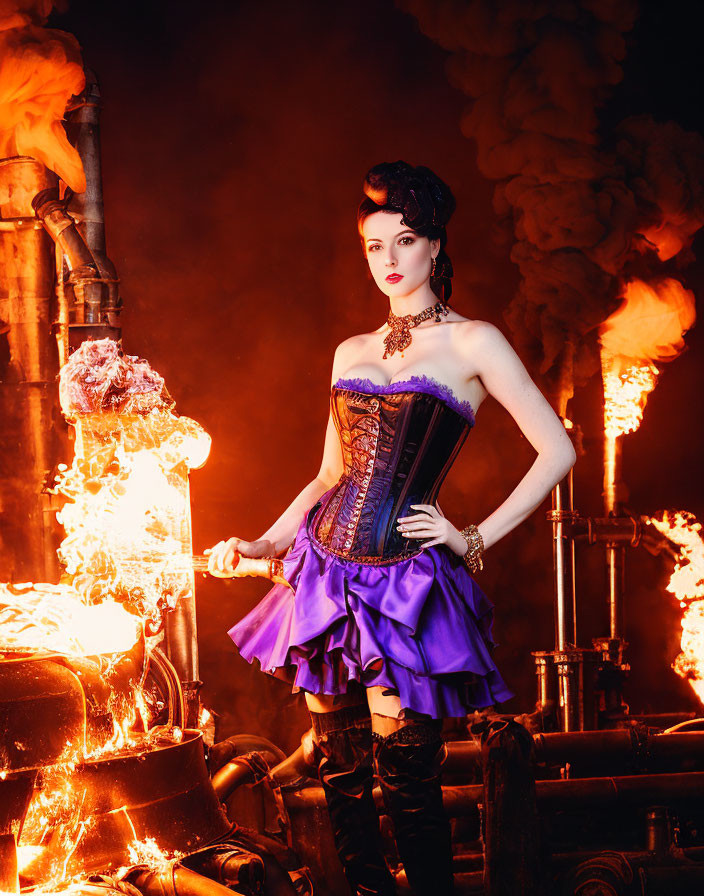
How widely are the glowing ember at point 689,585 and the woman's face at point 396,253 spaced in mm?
2899

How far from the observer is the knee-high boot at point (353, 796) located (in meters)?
2.55

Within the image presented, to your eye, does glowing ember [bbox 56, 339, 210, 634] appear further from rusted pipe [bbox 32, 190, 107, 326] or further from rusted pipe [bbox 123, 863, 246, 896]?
rusted pipe [bbox 123, 863, 246, 896]

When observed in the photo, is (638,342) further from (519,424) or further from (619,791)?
(519,424)

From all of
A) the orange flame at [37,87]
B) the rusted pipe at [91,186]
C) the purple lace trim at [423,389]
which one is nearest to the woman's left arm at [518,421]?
the purple lace trim at [423,389]

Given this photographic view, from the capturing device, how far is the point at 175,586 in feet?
11.9

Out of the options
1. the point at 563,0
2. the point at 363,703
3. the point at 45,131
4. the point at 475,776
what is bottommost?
the point at 475,776

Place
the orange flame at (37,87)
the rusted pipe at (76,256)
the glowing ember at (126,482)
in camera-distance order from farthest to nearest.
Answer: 1. the rusted pipe at (76,256)
2. the orange flame at (37,87)
3. the glowing ember at (126,482)

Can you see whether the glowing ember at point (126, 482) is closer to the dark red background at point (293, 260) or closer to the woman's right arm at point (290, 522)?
the woman's right arm at point (290, 522)

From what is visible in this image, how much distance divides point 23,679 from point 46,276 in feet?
8.28

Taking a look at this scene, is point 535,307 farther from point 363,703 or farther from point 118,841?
point 118,841

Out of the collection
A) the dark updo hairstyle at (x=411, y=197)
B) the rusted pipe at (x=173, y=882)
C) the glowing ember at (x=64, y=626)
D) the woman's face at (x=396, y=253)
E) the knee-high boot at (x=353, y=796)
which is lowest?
the rusted pipe at (x=173, y=882)

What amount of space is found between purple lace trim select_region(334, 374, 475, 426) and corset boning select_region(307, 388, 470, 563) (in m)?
0.01

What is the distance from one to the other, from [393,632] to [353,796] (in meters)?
0.48

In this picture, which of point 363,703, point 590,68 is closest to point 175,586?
point 363,703
